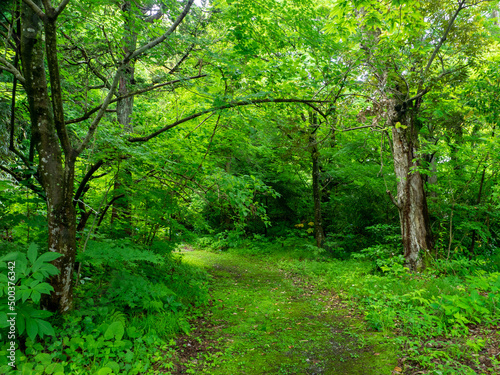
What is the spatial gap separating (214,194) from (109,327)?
2.13m

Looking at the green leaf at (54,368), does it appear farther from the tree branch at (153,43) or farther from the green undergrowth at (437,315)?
the green undergrowth at (437,315)

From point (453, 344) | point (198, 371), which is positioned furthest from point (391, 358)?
point (198, 371)

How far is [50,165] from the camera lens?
322 centimetres

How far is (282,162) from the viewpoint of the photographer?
10586 mm

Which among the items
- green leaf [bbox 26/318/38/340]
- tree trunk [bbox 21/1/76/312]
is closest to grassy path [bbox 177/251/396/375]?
green leaf [bbox 26/318/38/340]

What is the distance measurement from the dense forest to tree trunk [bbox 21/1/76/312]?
19mm

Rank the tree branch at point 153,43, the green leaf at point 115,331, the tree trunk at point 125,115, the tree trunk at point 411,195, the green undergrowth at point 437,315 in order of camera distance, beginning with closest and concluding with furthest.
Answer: the green undergrowth at point 437,315
the green leaf at point 115,331
the tree branch at point 153,43
the tree trunk at point 125,115
the tree trunk at point 411,195

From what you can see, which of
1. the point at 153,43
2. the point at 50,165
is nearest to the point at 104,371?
the point at 50,165

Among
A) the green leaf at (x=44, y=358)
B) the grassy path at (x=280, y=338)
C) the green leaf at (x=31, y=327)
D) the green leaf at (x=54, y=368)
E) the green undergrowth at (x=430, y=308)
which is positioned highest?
the green leaf at (x=31, y=327)

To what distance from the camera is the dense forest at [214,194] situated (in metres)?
3.12

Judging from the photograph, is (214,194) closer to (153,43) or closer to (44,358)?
(153,43)

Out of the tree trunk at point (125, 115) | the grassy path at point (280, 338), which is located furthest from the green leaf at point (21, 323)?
the tree trunk at point (125, 115)

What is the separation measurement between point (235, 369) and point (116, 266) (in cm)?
259

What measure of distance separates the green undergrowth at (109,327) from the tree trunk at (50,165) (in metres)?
0.30
